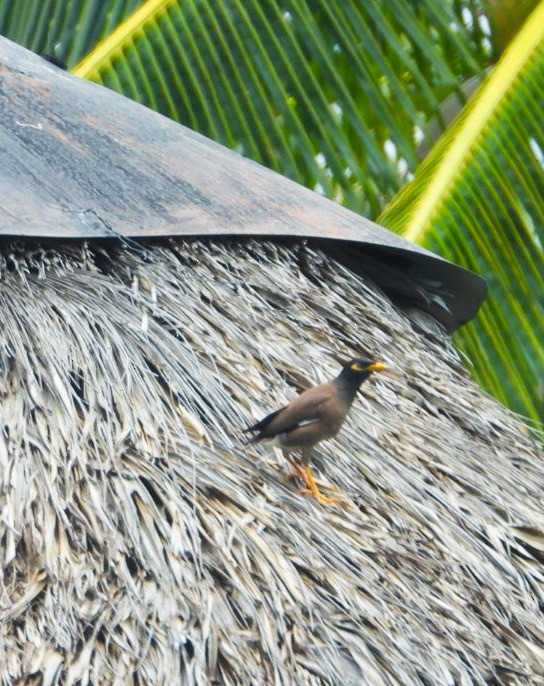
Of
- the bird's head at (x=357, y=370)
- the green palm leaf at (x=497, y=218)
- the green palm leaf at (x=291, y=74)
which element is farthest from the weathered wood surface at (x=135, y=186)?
the green palm leaf at (x=291, y=74)

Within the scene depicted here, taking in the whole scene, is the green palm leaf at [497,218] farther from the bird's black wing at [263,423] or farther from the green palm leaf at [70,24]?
the bird's black wing at [263,423]

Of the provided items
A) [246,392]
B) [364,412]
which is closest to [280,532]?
[246,392]

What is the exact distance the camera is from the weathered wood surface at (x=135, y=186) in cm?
391

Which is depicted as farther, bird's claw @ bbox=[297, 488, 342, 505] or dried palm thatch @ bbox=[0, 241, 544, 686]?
bird's claw @ bbox=[297, 488, 342, 505]

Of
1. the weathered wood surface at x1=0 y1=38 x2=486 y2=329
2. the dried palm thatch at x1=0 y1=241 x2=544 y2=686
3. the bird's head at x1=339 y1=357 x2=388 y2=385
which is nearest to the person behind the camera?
the dried palm thatch at x1=0 y1=241 x2=544 y2=686

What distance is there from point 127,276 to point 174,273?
15 centimetres

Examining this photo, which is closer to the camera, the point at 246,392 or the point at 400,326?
the point at 246,392

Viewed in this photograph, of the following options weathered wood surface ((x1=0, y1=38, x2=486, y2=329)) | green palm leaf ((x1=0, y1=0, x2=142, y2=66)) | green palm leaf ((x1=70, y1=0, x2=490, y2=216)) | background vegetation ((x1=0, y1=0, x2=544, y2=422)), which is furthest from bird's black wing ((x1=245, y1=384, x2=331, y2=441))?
green palm leaf ((x1=0, y1=0, x2=142, y2=66))

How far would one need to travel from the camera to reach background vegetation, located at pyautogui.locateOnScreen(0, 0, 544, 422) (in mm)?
6191

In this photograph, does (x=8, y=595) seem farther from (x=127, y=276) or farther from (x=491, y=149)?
(x=491, y=149)

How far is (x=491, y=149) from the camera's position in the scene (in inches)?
246

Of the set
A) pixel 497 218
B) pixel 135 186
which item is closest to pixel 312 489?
pixel 135 186

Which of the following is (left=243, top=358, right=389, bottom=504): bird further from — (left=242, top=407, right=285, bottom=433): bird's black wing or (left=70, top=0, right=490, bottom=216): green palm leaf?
(left=70, top=0, right=490, bottom=216): green palm leaf

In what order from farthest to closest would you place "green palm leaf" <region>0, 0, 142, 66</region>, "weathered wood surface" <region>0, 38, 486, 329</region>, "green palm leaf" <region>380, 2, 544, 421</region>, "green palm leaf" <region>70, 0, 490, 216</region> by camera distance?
1. "green palm leaf" <region>0, 0, 142, 66</region>
2. "green palm leaf" <region>70, 0, 490, 216</region>
3. "green palm leaf" <region>380, 2, 544, 421</region>
4. "weathered wood surface" <region>0, 38, 486, 329</region>
